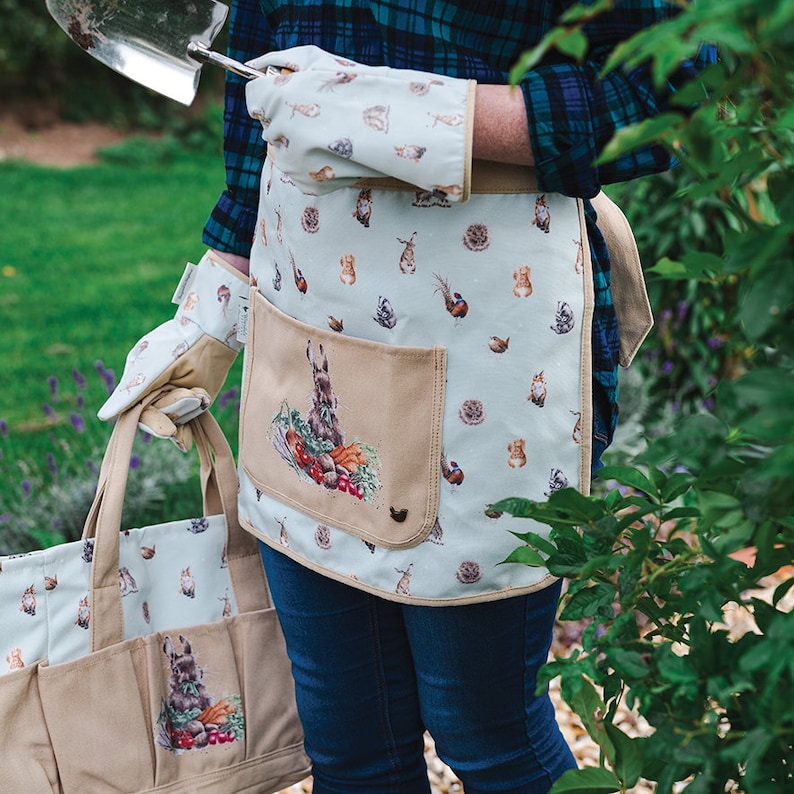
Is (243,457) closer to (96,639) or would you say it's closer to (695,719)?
(96,639)

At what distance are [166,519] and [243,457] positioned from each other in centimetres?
124

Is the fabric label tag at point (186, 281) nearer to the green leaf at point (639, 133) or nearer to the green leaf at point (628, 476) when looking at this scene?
the green leaf at point (628, 476)

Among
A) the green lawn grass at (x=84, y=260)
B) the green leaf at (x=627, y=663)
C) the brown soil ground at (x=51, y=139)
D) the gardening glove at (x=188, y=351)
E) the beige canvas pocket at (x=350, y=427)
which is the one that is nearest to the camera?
the green leaf at (x=627, y=663)

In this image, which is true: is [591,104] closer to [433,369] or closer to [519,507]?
[433,369]

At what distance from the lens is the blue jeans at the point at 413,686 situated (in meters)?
1.31

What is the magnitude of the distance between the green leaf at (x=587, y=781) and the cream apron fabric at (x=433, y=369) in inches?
12.5

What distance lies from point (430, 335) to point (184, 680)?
71cm

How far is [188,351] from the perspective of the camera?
5.00 ft

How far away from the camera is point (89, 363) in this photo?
4125mm

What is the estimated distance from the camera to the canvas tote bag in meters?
1.45

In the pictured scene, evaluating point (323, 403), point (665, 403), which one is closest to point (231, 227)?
point (323, 403)

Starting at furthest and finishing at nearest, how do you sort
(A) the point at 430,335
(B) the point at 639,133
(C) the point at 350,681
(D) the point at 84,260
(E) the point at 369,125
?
(D) the point at 84,260
(C) the point at 350,681
(A) the point at 430,335
(E) the point at 369,125
(B) the point at 639,133

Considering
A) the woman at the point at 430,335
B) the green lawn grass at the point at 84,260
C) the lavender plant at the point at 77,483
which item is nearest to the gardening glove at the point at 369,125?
the woman at the point at 430,335

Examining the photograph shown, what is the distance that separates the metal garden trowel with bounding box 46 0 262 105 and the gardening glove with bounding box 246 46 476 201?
18.4 inches
